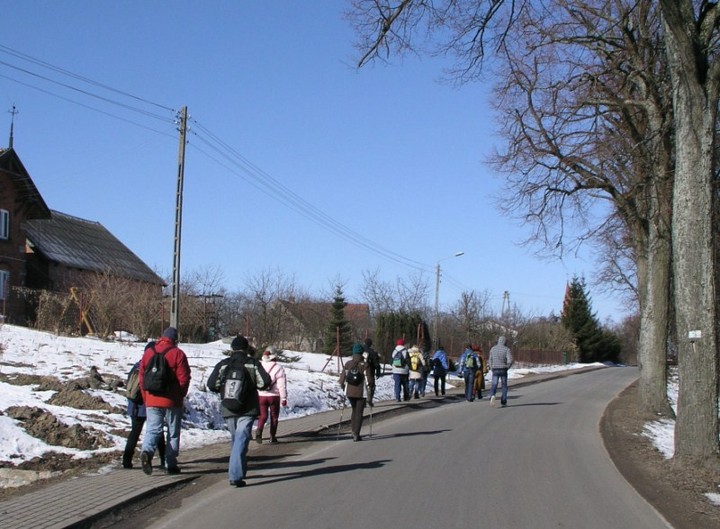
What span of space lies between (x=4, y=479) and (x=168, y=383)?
2.15 metres

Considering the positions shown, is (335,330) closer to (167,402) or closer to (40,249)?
(40,249)

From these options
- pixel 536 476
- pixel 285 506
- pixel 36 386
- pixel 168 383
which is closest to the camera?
pixel 285 506

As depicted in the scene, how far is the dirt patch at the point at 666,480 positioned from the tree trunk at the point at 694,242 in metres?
0.46

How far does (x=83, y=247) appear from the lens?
4766cm

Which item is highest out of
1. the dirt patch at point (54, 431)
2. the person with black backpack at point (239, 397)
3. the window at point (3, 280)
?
the window at point (3, 280)

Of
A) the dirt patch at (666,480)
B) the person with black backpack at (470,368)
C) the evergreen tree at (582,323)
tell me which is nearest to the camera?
the dirt patch at (666,480)

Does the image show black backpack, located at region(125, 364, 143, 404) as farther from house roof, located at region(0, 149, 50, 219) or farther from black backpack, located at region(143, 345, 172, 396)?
house roof, located at region(0, 149, 50, 219)

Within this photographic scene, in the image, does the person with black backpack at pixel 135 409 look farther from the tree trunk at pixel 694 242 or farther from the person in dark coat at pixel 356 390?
the tree trunk at pixel 694 242

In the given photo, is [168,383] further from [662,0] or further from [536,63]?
[536,63]

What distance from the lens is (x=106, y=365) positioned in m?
16.7

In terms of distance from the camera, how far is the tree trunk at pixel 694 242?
11016mm

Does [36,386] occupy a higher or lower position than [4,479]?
higher

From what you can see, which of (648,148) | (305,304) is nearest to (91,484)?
(648,148)

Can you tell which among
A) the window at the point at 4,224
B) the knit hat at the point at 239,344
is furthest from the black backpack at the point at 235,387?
the window at the point at 4,224
